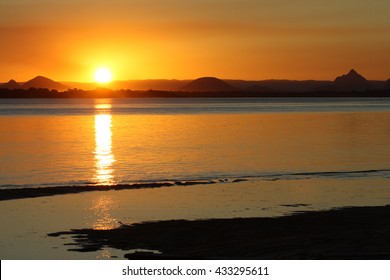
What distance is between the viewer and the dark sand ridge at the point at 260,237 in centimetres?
1346

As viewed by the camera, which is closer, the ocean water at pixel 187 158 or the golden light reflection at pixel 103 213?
the golden light reflection at pixel 103 213

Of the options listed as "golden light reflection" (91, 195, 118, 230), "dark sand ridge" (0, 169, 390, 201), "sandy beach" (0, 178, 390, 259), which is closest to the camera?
"sandy beach" (0, 178, 390, 259)

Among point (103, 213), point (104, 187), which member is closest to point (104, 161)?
point (104, 187)

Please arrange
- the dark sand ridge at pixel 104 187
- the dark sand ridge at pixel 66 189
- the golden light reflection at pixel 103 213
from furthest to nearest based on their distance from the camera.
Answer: the dark sand ridge at pixel 104 187
the dark sand ridge at pixel 66 189
the golden light reflection at pixel 103 213

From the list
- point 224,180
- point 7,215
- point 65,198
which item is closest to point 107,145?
point 224,180

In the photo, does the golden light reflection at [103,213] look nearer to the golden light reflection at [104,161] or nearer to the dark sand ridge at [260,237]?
the dark sand ridge at [260,237]

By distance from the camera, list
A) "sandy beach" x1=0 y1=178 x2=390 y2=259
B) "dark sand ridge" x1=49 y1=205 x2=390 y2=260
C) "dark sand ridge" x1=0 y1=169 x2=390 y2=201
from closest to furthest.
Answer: "dark sand ridge" x1=49 y1=205 x2=390 y2=260 → "sandy beach" x1=0 y1=178 x2=390 y2=259 → "dark sand ridge" x1=0 y1=169 x2=390 y2=201

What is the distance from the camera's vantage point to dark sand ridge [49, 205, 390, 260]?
13461 mm

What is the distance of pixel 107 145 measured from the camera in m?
48.0

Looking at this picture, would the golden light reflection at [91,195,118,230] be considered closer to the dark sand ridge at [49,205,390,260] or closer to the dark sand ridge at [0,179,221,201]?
the dark sand ridge at [49,205,390,260]

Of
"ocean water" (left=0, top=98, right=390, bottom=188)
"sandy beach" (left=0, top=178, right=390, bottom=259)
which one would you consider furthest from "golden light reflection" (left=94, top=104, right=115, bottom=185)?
"sandy beach" (left=0, top=178, right=390, bottom=259)

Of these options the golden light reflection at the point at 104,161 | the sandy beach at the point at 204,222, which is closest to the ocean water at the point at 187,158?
the golden light reflection at the point at 104,161

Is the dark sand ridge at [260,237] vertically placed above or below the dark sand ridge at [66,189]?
above

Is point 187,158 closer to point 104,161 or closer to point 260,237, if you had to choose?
point 104,161
